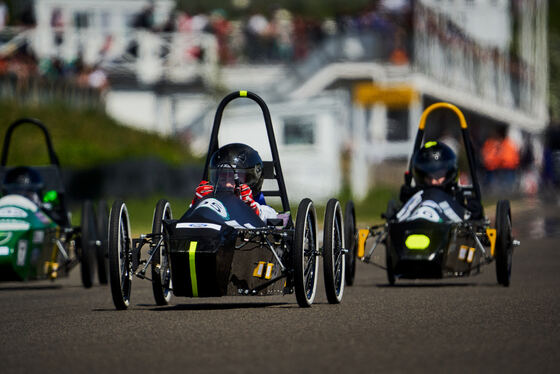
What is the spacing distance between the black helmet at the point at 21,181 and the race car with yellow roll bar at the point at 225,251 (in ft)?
14.8

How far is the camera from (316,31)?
38656 mm

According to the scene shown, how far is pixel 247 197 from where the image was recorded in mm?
→ 10609

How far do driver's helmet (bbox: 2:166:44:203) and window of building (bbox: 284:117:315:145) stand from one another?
64.1 ft

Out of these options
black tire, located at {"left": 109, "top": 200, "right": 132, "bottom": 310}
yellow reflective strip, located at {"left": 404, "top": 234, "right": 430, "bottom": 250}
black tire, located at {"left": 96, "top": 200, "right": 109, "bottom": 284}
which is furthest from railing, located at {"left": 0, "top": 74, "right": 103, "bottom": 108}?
black tire, located at {"left": 109, "top": 200, "right": 132, "bottom": 310}

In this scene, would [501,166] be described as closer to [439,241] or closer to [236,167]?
[439,241]

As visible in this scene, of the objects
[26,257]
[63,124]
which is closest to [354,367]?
[26,257]

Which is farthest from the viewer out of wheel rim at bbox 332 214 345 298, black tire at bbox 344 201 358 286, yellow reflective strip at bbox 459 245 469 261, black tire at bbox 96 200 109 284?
black tire at bbox 96 200 109 284

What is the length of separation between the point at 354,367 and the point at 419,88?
95.4 ft

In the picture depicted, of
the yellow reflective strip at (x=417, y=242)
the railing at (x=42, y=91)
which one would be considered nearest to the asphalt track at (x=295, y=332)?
the yellow reflective strip at (x=417, y=242)

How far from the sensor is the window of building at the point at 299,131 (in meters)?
34.4

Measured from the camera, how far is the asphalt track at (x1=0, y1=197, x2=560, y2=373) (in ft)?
23.6

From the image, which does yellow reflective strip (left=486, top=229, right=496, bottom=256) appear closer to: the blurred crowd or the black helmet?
the black helmet

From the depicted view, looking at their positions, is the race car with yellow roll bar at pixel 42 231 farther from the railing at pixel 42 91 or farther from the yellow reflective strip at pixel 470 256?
the railing at pixel 42 91

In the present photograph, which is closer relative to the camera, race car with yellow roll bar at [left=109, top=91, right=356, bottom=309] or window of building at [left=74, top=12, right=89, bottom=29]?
race car with yellow roll bar at [left=109, top=91, right=356, bottom=309]
